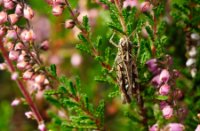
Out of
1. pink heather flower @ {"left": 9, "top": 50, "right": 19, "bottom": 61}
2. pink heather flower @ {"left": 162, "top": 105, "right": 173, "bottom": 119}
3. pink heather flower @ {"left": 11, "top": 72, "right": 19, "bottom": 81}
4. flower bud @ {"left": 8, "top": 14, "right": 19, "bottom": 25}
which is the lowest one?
pink heather flower @ {"left": 162, "top": 105, "right": 173, "bottom": 119}

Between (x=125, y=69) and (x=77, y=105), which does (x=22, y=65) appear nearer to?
(x=77, y=105)

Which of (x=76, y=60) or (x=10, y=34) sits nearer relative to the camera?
(x=10, y=34)

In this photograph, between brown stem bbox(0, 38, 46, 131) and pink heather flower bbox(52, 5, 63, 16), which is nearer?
pink heather flower bbox(52, 5, 63, 16)

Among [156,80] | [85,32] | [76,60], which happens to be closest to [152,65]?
[156,80]

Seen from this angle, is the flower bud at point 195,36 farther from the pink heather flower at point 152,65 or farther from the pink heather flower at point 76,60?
the pink heather flower at point 76,60

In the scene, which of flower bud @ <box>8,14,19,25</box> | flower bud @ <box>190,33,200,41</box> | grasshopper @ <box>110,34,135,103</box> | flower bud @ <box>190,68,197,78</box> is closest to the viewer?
grasshopper @ <box>110,34,135,103</box>

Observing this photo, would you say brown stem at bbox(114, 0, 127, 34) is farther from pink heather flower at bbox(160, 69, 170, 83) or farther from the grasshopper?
pink heather flower at bbox(160, 69, 170, 83)

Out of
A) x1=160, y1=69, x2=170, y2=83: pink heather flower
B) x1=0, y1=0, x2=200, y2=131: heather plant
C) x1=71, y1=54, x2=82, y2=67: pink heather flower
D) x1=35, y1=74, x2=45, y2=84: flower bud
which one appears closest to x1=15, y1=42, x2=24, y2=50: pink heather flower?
x1=0, y1=0, x2=200, y2=131: heather plant

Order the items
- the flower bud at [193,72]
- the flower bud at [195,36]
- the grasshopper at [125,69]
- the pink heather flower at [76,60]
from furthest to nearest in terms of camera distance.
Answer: the pink heather flower at [76,60] → the flower bud at [193,72] → the flower bud at [195,36] → the grasshopper at [125,69]

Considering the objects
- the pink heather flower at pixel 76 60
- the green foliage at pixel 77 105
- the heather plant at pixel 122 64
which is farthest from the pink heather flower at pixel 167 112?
the pink heather flower at pixel 76 60
